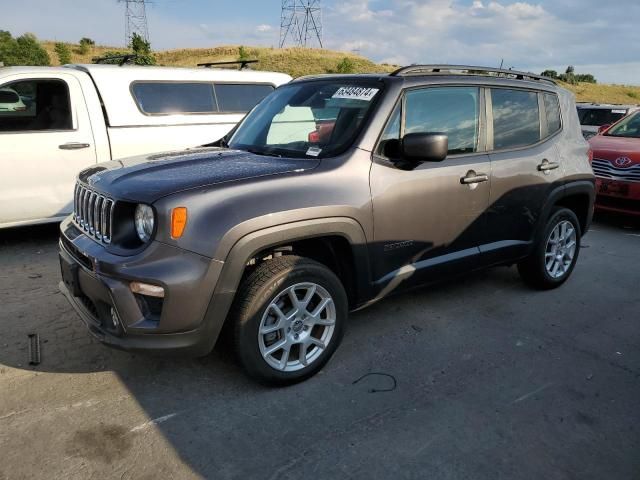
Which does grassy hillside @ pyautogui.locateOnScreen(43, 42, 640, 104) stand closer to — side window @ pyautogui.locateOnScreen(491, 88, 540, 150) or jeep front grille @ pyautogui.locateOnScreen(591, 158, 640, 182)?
jeep front grille @ pyautogui.locateOnScreen(591, 158, 640, 182)

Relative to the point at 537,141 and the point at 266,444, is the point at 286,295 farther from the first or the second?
the point at 537,141

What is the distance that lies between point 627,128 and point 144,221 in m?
8.81

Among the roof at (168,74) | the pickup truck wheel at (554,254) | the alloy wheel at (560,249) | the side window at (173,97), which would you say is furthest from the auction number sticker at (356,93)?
the roof at (168,74)

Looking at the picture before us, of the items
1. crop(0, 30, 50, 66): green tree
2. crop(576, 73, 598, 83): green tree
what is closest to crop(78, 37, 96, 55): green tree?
crop(0, 30, 50, 66): green tree

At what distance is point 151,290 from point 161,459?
81 centimetres

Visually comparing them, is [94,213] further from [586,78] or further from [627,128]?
[586,78]

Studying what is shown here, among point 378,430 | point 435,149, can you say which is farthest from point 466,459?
point 435,149

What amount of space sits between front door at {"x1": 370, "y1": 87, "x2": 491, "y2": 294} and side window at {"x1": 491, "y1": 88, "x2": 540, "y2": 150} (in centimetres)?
20

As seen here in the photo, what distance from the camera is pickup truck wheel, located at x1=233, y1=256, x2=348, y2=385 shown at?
2.87 meters

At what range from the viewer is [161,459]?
2.52 metres

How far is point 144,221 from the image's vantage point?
2.72m

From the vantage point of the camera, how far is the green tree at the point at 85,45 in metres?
56.6

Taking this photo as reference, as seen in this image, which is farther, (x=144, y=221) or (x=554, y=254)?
(x=554, y=254)

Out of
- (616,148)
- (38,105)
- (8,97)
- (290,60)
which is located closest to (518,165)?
(616,148)
